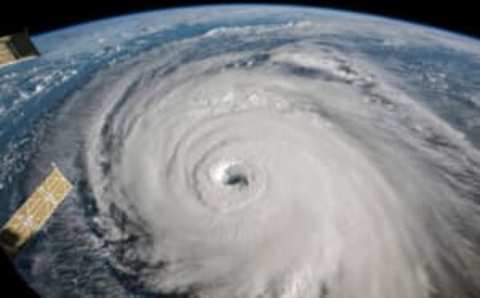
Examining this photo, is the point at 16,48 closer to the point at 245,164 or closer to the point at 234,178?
the point at 234,178

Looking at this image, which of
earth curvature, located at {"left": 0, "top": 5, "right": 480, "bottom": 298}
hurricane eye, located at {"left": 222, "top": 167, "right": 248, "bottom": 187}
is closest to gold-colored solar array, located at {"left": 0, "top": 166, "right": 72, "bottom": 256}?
earth curvature, located at {"left": 0, "top": 5, "right": 480, "bottom": 298}

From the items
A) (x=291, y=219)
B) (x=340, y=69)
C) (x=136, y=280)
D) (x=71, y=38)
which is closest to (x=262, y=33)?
(x=340, y=69)

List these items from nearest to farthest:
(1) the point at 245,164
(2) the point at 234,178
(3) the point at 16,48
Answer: (3) the point at 16,48 < (2) the point at 234,178 < (1) the point at 245,164

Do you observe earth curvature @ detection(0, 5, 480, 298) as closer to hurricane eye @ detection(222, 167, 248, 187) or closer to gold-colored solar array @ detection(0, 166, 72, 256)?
hurricane eye @ detection(222, 167, 248, 187)

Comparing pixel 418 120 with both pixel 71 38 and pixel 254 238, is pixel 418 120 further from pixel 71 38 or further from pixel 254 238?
pixel 71 38

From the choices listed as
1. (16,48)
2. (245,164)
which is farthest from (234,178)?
(16,48)

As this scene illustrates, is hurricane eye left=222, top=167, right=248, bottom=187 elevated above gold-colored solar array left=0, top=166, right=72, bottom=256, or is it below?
below
